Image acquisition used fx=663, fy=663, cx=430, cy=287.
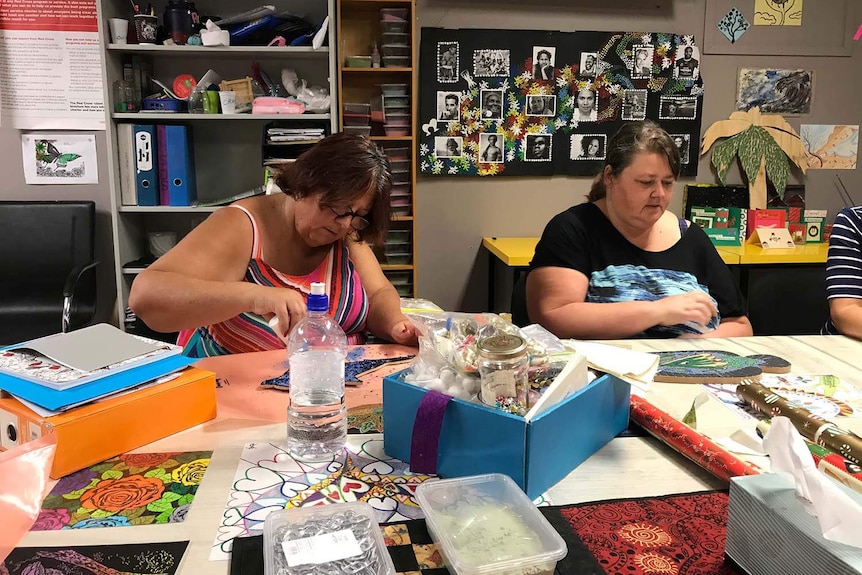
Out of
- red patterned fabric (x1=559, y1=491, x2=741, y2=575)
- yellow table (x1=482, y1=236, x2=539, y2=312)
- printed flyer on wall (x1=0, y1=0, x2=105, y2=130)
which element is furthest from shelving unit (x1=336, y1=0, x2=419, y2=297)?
red patterned fabric (x1=559, y1=491, x2=741, y2=575)

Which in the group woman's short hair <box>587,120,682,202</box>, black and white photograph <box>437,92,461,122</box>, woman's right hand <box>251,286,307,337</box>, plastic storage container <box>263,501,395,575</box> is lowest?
plastic storage container <box>263,501,395,575</box>

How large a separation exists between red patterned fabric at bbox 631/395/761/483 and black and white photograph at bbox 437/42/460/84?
261cm

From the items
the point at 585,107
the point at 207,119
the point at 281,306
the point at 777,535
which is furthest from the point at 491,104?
the point at 777,535

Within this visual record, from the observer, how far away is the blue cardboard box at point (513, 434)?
85 centimetres

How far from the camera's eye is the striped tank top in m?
1.60

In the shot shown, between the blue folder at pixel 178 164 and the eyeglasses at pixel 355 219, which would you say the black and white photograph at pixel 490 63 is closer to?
the blue folder at pixel 178 164

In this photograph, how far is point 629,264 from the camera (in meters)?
1.89

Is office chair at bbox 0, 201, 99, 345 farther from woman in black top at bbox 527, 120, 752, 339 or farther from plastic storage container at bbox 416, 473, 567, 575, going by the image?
plastic storage container at bbox 416, 473, 567, 575

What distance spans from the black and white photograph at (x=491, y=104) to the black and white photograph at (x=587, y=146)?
16.3 inches

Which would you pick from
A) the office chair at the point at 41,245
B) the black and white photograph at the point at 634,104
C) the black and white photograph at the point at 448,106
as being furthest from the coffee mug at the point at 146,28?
the black and white photograph at the point at 634,104

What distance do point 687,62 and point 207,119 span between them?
96.4 inches

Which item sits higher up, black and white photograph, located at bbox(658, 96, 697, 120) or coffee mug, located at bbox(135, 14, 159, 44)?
coffee mug, located at bbox(135, 14, 159, 44)

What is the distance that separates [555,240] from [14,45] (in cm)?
286

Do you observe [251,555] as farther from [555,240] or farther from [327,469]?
[555,240]
